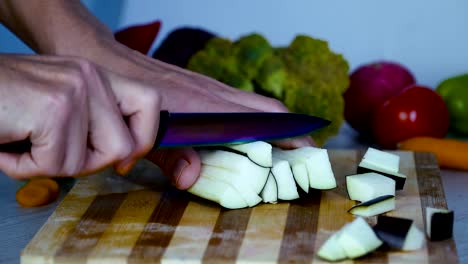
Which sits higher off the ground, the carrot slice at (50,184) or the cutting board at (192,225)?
the cutting board at (192,225)

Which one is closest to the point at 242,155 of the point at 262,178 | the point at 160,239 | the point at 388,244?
the point at 262,178

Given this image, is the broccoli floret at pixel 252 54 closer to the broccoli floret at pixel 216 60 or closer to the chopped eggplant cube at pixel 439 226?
the broccoli floret at pixel 216 60

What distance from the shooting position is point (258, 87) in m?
2.20

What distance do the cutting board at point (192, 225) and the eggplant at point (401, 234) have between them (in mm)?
14

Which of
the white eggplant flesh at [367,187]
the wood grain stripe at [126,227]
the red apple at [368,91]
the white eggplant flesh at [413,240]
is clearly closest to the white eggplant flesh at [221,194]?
the wood grain stripe at [126,227]

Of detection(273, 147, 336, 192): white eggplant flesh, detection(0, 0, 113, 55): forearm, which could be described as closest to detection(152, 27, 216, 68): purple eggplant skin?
detection(0, 0, 113, 55): forearm

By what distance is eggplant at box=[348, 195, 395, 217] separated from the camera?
1526mm

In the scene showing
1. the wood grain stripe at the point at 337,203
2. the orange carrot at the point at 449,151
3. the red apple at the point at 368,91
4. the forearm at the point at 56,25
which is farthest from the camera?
the red apple at the point at 368,91

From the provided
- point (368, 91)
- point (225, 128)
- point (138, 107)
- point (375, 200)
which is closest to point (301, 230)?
point (375, 200)

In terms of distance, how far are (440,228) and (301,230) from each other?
0.25 meters

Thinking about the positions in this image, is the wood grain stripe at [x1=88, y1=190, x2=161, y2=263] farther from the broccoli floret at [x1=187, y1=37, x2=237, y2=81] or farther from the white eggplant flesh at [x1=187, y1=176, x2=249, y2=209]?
the broccoli floret at [x1=187, y1=37, x2=237, y2=81]

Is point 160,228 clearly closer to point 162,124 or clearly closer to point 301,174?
point 162,124

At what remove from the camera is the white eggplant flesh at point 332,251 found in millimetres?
1312

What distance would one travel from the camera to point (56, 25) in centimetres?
183
